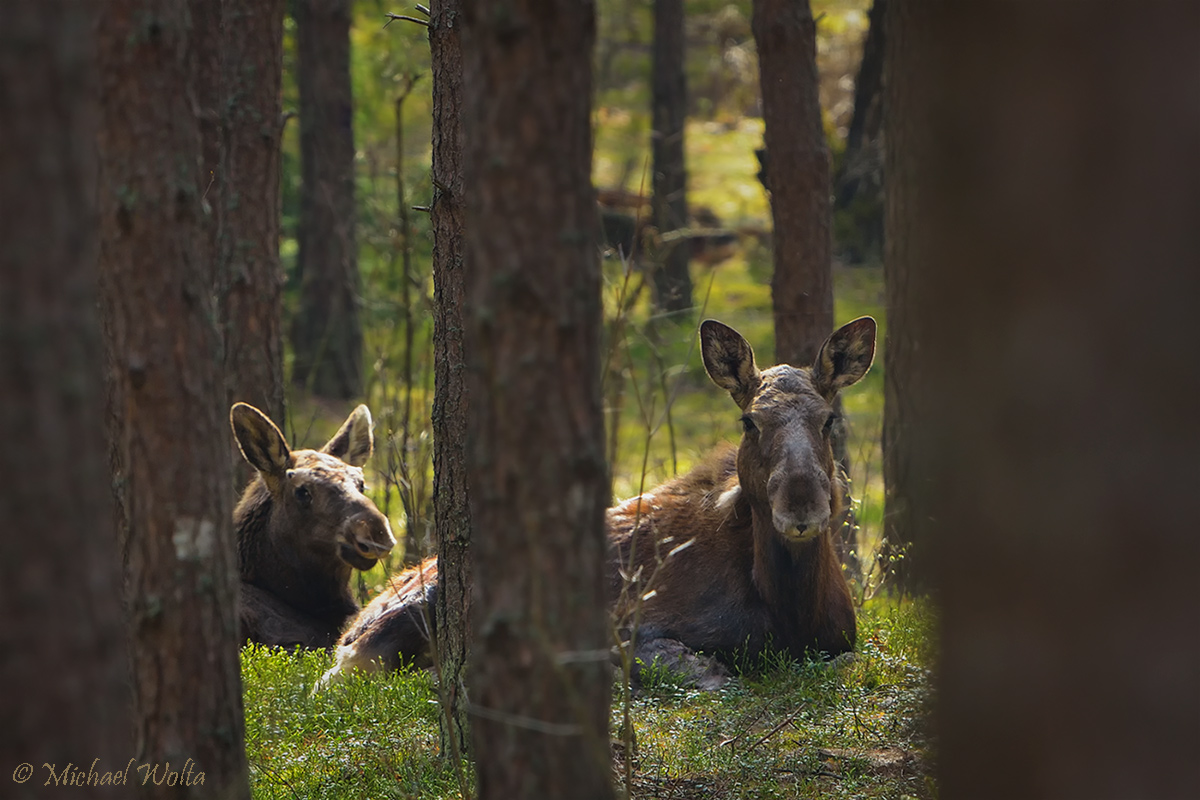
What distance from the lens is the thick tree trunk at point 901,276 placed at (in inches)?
367

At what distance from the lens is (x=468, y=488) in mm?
5578

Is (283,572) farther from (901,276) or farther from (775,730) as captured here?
(901,276)

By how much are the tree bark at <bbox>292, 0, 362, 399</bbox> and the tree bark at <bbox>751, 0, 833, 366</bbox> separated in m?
6.77

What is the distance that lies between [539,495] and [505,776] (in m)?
0.85

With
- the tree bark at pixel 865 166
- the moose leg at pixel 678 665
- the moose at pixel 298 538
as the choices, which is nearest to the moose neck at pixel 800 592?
the moose leg at pixel 678 665

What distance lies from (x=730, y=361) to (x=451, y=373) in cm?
269

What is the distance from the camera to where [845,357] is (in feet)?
25.5

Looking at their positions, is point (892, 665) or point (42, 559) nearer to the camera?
point (42, 559)

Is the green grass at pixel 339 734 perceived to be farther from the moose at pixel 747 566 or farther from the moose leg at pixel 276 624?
the moose leg at pixel 276 624

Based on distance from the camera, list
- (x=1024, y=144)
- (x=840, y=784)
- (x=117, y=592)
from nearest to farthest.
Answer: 1. (x=1024, y=144)
2. (x=117, y=592)
3. (x=840, y=784)

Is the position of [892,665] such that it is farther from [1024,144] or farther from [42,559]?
[42,559]

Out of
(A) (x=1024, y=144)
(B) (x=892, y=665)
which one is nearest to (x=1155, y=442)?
(A) (x=1024, y=144)

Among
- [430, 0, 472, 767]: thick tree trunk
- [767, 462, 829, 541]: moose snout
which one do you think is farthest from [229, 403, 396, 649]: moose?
[767, 462, 829, 541]: moose snout

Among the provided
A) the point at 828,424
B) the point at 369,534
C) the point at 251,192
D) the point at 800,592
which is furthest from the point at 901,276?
the point at 251,192
